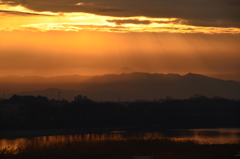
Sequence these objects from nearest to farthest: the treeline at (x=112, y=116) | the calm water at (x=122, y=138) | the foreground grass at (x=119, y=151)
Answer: the foreground grass at (x=119, y=151) < the calm water at (x=122, y=138) < the treeline at (x=112, y=116)

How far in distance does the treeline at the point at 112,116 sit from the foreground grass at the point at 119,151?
50.3 metres

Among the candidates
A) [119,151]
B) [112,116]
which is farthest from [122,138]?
[112,116]

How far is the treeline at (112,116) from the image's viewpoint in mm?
99562

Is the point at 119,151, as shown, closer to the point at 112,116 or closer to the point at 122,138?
the point at 122,138

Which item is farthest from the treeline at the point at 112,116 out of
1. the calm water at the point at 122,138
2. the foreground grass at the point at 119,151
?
the foreground grass at the point at 119,151

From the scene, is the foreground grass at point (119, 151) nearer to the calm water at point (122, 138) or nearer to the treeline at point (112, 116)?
the calm water at point (122, 138)

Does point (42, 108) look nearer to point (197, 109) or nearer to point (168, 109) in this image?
point (168, 109)

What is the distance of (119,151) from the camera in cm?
4406

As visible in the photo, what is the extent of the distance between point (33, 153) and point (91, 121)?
58.1 metres

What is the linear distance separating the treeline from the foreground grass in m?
50.3

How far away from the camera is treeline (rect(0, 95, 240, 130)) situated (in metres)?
99.6

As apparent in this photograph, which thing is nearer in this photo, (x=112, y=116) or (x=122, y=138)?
(x=122, y=138)

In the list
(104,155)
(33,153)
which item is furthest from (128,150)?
(33,153)

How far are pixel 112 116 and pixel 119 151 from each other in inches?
2462
